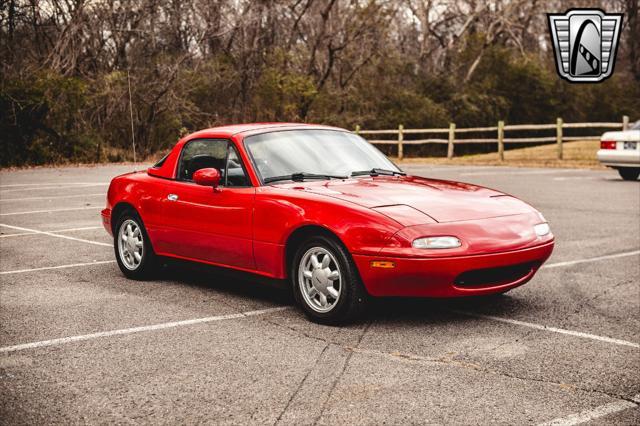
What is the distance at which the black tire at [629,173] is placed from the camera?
64.8 ft

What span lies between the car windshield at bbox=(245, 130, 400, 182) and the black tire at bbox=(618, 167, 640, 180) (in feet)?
47.7

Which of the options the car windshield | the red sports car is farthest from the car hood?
the car windshield

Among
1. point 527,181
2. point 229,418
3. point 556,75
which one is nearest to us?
point 229,418

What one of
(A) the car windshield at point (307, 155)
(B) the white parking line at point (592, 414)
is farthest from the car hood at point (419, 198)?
(B) the white parking line at point (592, 414)

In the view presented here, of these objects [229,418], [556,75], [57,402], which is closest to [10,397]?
[57,402]

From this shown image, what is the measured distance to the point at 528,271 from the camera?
19.2 feet

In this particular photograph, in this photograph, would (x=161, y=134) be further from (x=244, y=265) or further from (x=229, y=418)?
(x=229, y=418)

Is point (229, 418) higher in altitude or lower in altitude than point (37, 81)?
lower

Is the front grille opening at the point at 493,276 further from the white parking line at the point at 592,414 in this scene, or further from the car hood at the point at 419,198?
the white parking line at the point at 592,414

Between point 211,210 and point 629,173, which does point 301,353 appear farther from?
point 629,173

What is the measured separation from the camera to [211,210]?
6.49m

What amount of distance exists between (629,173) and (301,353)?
1702 cm

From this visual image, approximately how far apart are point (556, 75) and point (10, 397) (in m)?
47.9

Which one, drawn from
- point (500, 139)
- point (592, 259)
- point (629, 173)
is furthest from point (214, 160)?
point (500, 139)
